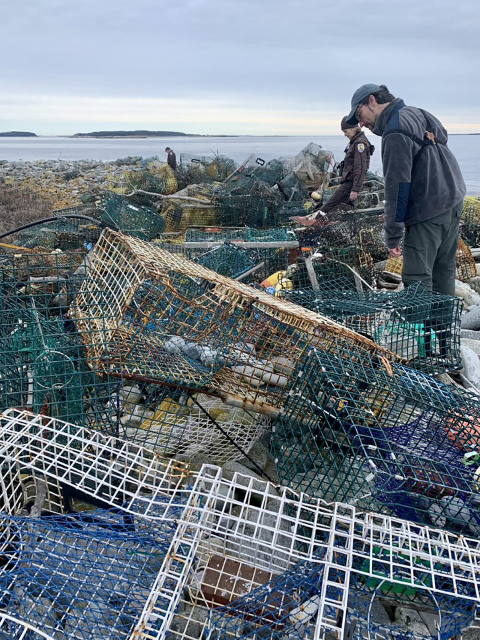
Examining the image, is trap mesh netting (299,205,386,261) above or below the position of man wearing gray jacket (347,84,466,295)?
below

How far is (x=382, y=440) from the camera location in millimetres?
1806

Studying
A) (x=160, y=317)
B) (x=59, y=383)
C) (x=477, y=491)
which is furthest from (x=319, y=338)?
→ (x=59, y=383)

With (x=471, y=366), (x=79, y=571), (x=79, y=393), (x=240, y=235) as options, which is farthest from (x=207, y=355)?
(x=240, y=235)

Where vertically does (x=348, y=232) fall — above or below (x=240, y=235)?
above

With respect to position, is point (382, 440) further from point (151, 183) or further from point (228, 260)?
point (151, 183)

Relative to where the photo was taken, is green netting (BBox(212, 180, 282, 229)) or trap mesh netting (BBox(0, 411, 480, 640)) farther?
green netting (BBox(212, 180, 282, 229))

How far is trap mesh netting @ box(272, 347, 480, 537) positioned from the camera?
5.78 feet

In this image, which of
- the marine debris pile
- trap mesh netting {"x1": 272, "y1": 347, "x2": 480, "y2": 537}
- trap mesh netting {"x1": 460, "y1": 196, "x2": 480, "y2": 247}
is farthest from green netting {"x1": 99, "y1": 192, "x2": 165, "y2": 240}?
trap mesh netting {"x1": 272, "y1": 347, "x2": 480, "y2": 537}

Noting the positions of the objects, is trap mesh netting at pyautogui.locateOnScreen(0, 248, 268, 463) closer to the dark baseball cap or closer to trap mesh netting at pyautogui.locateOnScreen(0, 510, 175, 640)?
trap mesh netting at pyautogui.locateOnScreen(0, 510, 175, 640)

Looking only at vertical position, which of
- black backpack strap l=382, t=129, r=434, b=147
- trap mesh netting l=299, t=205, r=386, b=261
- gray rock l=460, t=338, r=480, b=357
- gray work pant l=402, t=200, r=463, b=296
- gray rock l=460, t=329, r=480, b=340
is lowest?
gray rock l=460, t=329, r=480, b=340

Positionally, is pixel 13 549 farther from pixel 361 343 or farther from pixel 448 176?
pixel 448 176

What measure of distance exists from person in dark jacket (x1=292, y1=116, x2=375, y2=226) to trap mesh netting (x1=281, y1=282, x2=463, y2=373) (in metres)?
2.74

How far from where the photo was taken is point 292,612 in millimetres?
1566

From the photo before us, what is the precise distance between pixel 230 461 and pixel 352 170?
456 centimetres
